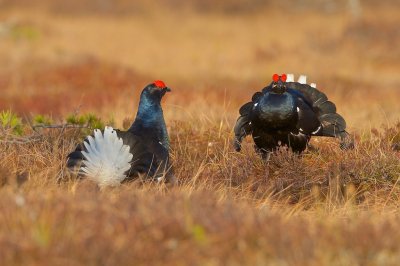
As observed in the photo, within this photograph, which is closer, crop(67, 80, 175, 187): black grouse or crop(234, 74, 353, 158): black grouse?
crop(67, 80, 175, 187): black grouse

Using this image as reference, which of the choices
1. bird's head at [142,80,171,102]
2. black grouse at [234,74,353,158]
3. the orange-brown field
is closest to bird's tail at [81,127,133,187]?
the orange-brown field

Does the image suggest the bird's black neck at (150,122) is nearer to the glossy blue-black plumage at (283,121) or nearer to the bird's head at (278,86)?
the glossy blue-black plumage at (283,121)

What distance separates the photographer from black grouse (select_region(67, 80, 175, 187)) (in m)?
4.87

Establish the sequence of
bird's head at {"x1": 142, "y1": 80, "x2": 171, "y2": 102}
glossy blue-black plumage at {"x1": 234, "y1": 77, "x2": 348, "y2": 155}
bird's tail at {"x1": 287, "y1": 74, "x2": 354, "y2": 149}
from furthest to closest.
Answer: bird's tail at {"x1": 287, "y1": 74, "x2": 354, "y2": 149}, glossy blue-black plumage at {"x1": 234, "y1": 77, "x2": 348, "y2": 155}, bird's head at {"x1": 142, "y1": 80, "x2": 171, "y2": 102}

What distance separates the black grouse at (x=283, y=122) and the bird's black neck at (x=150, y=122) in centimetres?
78

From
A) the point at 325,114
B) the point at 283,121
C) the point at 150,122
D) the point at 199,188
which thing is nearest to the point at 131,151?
the point at 150,122

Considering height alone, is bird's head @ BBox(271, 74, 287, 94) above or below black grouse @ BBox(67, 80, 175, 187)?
above

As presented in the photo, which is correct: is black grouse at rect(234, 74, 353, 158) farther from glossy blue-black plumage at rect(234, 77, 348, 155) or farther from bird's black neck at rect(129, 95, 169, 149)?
bird's black neck at rect(129, 95, 169, 149)

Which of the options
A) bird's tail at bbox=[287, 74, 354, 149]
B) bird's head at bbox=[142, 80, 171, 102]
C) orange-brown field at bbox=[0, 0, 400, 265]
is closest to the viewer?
orange-brown field at bbox=[0, 0, 400, 265]

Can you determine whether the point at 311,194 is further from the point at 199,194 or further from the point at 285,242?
the point at 285,242

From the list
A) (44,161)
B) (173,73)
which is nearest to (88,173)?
(44,161)

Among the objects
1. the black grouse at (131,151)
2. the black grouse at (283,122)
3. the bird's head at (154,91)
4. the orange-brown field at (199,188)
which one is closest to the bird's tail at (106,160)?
the black grouse at (131,151)

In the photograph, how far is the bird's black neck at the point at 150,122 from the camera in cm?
574

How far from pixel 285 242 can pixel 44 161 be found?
8.00ft
